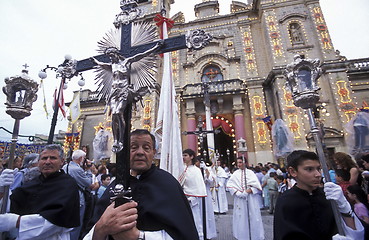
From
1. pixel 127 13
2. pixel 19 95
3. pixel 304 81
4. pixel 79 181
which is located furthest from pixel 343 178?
pixel 19 95

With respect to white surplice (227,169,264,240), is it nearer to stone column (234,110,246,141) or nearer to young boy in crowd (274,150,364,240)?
young boy in crowd (274,150,364,240)

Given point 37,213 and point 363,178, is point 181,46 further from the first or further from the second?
point 363,178

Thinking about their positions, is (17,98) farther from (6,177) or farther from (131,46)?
(131,46)

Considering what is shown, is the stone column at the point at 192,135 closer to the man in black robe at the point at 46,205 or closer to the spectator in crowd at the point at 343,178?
the spectator in crowd at the point at 343,178

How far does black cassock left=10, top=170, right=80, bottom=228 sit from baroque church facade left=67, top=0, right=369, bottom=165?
12406mm

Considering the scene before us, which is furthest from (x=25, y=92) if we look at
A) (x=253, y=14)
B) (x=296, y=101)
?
(x=253, y=14)

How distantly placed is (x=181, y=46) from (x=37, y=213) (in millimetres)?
2555

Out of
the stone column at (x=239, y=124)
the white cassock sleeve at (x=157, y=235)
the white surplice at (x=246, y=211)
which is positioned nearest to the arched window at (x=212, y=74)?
the stone column at (x=239, y=124)

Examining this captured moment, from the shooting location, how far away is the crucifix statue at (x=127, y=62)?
5.42 feet

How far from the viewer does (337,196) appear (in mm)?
1984

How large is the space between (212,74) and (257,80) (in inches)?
161

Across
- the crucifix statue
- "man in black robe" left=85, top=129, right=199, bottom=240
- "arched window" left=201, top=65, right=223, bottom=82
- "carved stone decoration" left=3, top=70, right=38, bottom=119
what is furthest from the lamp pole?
"arched window" left=201, top=65, right=223, bottom=82

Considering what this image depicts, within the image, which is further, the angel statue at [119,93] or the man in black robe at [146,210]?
the angel statue at [119,93]

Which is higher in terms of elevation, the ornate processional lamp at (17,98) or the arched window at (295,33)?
the arched window at (295,33)
